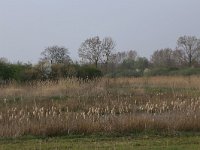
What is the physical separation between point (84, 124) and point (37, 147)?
2.28m

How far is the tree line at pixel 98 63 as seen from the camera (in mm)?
29453

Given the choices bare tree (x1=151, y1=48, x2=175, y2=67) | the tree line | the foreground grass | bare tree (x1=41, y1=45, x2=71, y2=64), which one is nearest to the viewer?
the foreground grass

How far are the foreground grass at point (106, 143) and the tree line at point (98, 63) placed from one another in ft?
58.1

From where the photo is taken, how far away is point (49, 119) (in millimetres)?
11977

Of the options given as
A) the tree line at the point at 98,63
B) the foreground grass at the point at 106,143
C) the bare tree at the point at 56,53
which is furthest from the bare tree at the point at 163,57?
the foreground grass at the point at 106,143

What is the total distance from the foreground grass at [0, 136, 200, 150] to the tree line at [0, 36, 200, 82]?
17718mm

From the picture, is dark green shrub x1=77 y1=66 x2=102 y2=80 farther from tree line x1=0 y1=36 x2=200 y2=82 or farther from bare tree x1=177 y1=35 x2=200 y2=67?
bare tree x1=177 y1=35 x2=200 y2=67

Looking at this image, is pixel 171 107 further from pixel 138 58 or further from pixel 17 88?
pixel 138 58

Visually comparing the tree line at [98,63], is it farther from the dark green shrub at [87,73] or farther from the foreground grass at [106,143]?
the foreground grass at [106,143]

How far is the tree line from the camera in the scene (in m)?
29.5

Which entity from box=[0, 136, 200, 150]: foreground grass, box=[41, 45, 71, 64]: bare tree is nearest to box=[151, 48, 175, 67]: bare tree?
box=[41, 45, 71, 64]: bare tree

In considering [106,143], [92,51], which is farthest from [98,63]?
[106,143]

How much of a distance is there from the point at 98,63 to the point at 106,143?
155 feet

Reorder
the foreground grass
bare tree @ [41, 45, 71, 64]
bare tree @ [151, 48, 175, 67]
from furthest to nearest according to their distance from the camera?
1. bare tree @ [151, 48, 175, 67]
2. bare tree @ [41, 45, 71, 64]
3. the foreground grass
